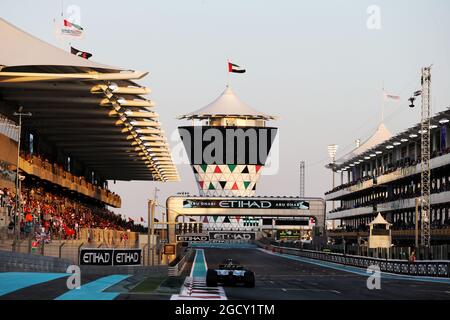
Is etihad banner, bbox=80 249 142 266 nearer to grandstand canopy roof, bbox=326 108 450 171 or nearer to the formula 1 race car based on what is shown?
the formula 1 race car

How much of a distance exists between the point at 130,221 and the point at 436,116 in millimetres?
47516

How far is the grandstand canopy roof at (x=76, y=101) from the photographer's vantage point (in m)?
47.8

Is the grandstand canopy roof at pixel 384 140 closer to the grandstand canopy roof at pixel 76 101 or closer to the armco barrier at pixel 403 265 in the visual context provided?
the armco barrier at pixel 403 265

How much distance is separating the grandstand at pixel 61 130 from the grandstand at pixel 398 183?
2616 centimetres

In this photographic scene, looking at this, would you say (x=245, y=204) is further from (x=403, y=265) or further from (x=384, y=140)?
(x=403, y=265)

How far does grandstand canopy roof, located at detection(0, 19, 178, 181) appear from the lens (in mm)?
47750

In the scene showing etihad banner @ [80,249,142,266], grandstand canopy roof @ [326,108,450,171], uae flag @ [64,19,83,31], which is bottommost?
etihad banner @ [80,249,142,266]

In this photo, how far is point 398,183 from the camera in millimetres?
110812

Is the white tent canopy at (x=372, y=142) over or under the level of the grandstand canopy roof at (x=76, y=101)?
over

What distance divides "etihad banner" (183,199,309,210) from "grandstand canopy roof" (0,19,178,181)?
53123 millimetres

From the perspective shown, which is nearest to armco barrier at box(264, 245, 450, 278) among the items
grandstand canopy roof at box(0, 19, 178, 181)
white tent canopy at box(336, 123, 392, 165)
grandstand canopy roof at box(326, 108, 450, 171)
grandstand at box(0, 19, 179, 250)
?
grandstand canopy roof at box(326, 108, 450, 171)

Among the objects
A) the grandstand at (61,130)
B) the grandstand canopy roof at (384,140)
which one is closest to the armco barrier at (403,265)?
the grandstand canopy roof at (384,140)

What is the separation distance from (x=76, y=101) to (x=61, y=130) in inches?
566
